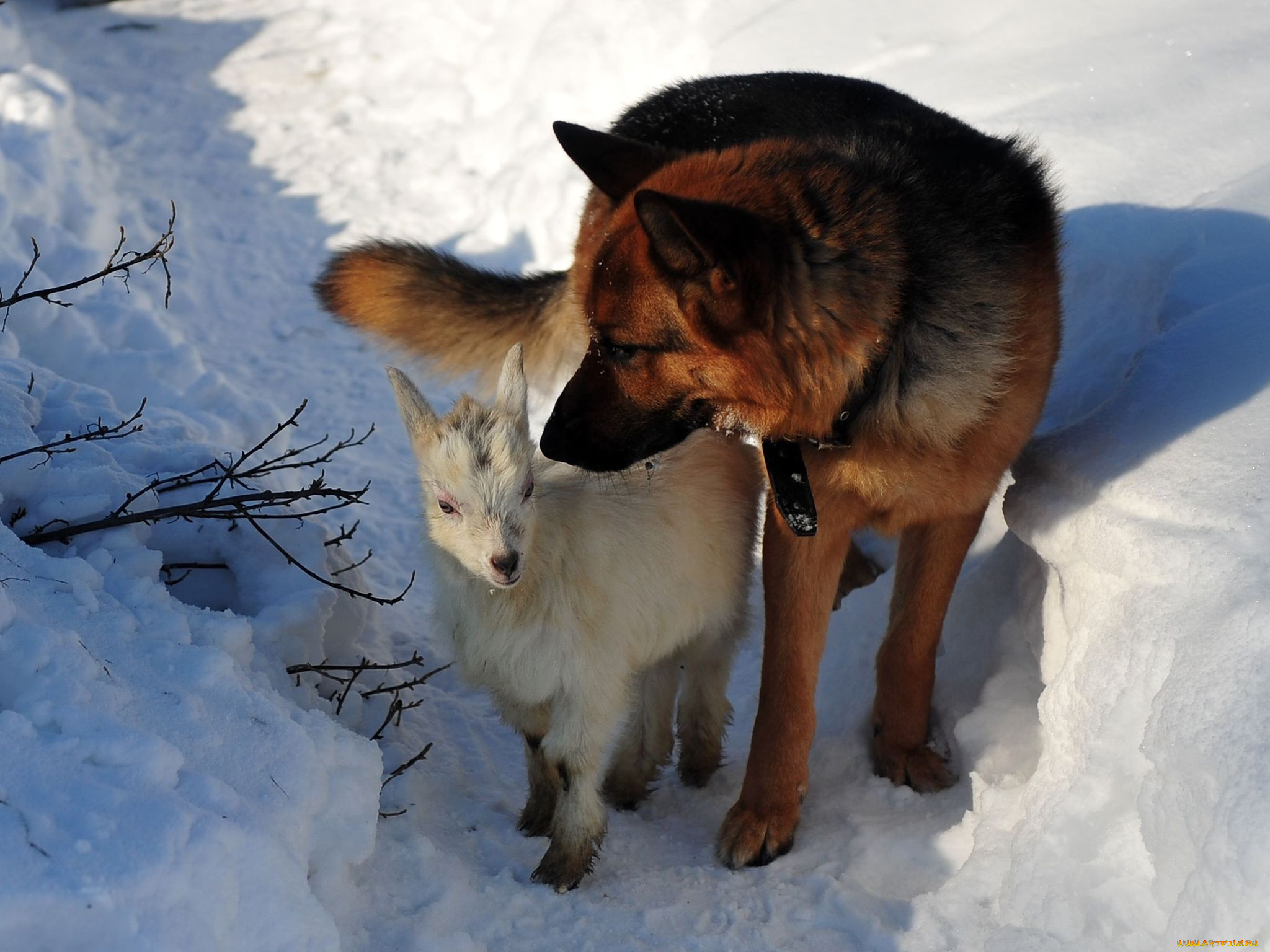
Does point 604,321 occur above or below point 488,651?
above

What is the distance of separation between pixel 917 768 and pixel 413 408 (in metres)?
2.20

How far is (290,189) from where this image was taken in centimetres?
838

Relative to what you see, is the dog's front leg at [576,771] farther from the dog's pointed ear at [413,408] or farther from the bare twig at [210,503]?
the dog's pointed ear at [413,408]

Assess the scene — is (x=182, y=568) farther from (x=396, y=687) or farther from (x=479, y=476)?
(x=479, y=476)

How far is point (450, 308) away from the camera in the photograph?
190 inches

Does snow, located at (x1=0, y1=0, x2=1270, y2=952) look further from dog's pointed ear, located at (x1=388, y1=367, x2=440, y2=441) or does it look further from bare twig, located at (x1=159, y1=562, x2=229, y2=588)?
dog's pointed ear, located at (x1=388, y1=367, x2=440, y2=441)

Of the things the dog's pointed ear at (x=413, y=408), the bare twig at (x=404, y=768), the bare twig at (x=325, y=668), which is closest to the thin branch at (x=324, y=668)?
the bare twig at (x=325, y=668)

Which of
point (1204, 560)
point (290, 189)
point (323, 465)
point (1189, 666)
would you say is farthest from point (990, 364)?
point (290, 189)

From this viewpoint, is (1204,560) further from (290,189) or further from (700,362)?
(290,189)

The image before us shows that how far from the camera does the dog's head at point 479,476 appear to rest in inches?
128

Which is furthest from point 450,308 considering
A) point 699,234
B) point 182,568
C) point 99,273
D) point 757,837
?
point 757,837

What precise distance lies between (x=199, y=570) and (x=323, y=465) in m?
1.70

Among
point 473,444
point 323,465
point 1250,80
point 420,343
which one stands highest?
point 1250,80

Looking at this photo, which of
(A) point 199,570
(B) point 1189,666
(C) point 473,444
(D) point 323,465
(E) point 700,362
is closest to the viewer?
(B) point 1189,666
